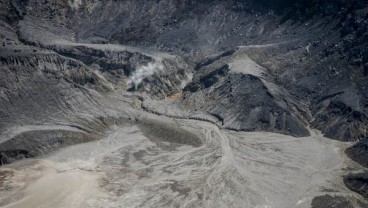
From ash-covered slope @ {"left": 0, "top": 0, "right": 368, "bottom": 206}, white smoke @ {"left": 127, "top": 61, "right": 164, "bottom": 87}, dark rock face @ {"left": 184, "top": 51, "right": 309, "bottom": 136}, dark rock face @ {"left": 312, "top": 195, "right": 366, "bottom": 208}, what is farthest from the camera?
white smoke @ {"left": 127, "top": 61, "right": 164, "bottom": 87}

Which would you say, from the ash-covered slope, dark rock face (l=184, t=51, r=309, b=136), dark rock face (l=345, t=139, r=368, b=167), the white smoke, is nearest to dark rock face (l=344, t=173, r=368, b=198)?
the ash-covered slope

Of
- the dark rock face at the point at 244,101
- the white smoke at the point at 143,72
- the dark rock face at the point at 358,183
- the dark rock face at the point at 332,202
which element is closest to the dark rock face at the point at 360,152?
the dark rock face at the point at 358,183

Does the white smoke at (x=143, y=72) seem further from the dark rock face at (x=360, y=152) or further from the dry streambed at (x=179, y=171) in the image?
the dark rock face at (x=360, y=152)

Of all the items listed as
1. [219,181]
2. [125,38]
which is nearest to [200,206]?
[219,181]

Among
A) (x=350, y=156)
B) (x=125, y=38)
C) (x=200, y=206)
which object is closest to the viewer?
(x=200, y=206)

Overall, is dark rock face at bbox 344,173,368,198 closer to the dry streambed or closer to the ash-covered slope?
the ash-covered slope

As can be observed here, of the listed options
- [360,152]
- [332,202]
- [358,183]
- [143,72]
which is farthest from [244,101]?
[332,202]

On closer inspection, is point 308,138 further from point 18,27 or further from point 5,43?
point 18,27
